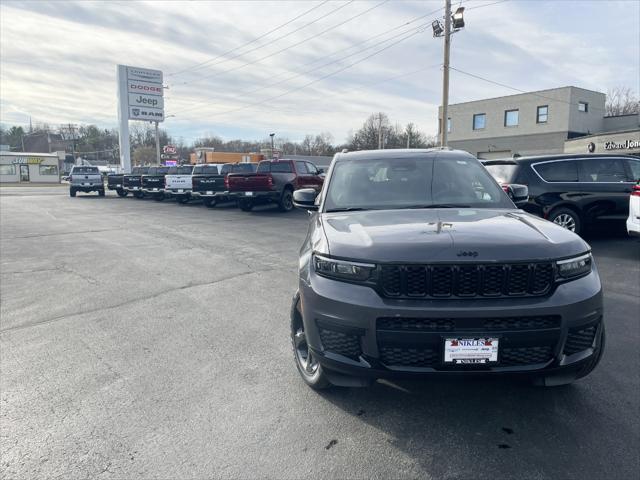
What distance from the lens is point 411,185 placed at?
3.89 metres

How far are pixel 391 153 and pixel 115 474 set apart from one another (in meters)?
3.49

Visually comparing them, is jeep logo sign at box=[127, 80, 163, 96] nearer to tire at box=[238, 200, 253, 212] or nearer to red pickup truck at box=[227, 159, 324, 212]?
red pickup truck at box=[227, 159, 324, 212]

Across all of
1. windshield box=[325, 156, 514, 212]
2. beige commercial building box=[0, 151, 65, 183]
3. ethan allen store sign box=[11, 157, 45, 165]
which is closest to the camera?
windshield box=[325, 156, 514, 212]

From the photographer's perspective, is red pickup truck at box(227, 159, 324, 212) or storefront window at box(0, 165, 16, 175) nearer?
red pickup truck at box(227, 159, 324, 212)

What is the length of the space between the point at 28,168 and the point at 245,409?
74965 millimetres

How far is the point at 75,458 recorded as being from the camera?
2539 millimetres

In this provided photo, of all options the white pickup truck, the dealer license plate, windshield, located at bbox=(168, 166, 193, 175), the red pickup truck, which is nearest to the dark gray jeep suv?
the dealer license plate

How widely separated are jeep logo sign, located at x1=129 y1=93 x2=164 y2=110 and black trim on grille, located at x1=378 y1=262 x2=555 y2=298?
50.1m

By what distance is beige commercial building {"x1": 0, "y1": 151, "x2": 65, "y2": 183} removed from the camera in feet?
205

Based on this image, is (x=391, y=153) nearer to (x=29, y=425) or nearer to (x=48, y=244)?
(x=29, y=425)

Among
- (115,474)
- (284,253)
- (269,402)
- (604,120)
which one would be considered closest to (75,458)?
(115,474)

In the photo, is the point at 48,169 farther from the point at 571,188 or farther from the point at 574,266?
the point at 574,266

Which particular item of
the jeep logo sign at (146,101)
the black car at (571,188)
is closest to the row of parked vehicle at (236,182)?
the black car at (571,188)

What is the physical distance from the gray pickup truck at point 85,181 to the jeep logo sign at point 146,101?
18.6 meters
